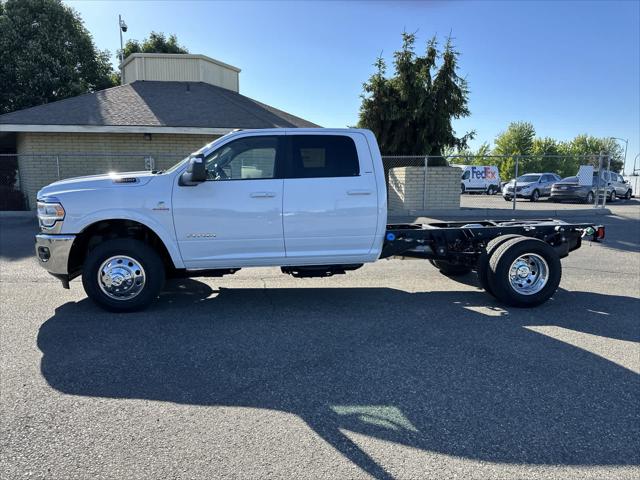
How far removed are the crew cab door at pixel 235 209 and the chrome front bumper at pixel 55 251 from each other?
4.24 feet

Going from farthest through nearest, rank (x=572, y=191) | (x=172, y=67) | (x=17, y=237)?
(x=572, y=191), (x=172, y=67), (x=17, y=237)

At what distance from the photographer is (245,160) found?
552cm

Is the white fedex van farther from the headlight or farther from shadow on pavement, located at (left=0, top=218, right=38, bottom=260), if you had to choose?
the headlight

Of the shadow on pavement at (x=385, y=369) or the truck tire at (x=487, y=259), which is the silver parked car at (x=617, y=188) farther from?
the shadow on pavement at (x=385, y=369)

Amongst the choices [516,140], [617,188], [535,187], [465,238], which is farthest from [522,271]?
[516,140]

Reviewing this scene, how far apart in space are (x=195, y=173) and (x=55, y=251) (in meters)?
1.94

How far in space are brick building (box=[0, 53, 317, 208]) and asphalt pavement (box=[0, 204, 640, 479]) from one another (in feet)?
32.4

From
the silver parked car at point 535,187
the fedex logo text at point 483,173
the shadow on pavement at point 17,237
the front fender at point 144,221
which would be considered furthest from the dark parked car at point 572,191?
the shadow on pavement at point 17,237

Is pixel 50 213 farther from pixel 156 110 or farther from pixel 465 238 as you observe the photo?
pixel 156 110

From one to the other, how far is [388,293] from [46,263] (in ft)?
14.7

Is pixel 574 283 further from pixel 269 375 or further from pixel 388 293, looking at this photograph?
pixel 269 375

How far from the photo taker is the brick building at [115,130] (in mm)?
14602

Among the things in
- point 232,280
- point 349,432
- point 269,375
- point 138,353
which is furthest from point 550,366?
point 232,280

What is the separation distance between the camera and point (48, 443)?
287cm
